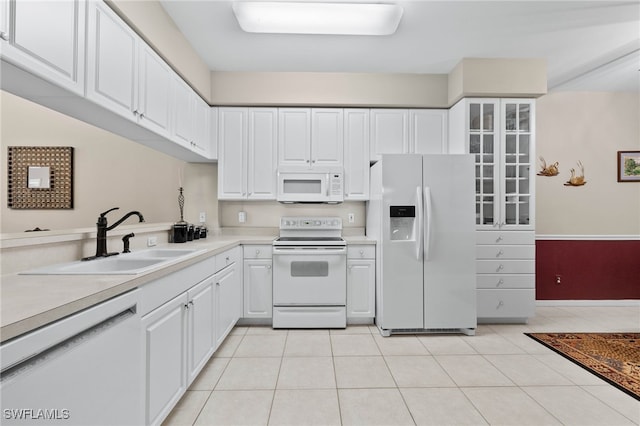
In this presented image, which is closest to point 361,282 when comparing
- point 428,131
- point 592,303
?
point 428,131

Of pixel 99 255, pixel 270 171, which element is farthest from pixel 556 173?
pixel 99 255

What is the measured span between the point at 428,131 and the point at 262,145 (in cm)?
191

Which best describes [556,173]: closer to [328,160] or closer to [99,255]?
[328,160]

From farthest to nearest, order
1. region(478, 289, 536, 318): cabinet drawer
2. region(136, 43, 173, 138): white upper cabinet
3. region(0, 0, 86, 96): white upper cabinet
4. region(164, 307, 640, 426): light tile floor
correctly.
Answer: region(478, 289, 536, 318): cabinet drawer
region(136, 43, 173, 138): white upper cabinet
region(164, 307, 640, 426): light tile floor
region(0, 0, 86, 96): white upper cabinet

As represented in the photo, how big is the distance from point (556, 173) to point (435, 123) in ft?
5.18

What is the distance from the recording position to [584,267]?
3947 millimetres

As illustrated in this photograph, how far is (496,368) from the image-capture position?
92.9 inches

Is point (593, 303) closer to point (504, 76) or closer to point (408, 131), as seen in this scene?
point (504, 76)

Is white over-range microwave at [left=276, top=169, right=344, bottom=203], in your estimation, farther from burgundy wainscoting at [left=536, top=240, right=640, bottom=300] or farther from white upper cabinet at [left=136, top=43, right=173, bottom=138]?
burgundy wainscoting at [left=536, top=240, right=640, bottom=300]

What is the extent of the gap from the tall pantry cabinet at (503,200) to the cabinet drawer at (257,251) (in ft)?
7.21

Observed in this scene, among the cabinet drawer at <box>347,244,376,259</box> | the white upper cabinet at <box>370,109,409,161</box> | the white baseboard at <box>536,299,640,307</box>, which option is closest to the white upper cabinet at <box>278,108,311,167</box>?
the white upper cabinet at <box>370,109,409,161</box>

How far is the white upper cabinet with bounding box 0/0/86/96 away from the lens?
1.18m

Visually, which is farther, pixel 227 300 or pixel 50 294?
pixel 227 300

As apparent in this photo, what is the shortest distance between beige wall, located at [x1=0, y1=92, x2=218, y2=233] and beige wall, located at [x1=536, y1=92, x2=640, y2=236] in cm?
444
